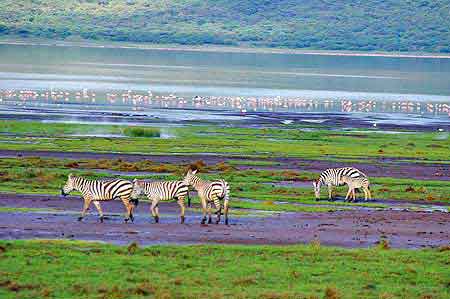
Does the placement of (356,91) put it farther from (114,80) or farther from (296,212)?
(296,212)

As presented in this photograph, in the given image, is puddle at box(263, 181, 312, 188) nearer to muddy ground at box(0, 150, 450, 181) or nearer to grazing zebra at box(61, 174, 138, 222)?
muddy ground at box(0, 150, 450, 181)

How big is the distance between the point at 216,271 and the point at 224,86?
10917cm

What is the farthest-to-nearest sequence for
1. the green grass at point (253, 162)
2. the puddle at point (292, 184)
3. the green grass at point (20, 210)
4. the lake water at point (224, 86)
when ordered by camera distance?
the lake water at point (224, 86)
the green grass at point (253, 162)
the puddle at point (292, 184)
the green grass at point (20, 210)

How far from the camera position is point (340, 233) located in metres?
29.3

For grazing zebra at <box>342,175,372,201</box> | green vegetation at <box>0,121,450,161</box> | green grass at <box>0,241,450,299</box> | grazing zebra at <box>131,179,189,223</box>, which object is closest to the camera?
green grass at <box>0,241,450,299</box>

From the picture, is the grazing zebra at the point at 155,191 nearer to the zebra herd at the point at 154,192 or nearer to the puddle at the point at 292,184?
the zebra herd at the point at 154,192

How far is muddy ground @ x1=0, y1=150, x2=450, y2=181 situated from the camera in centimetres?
4728

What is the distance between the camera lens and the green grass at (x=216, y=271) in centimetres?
2092

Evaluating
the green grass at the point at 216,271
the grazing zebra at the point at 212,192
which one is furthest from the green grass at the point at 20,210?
the green grass at the point at 216,271

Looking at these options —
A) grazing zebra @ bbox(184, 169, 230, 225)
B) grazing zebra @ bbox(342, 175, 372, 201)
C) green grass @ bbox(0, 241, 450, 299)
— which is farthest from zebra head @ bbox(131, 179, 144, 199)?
grazing zebra @ bbox(342, 175, 372, 201)

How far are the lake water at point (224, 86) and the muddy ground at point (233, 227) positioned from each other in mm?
59424

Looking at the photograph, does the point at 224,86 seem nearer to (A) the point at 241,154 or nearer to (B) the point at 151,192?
(A) the point at 241,154

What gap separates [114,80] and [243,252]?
11421 centimetres

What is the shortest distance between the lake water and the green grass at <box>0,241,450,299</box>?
221ft
